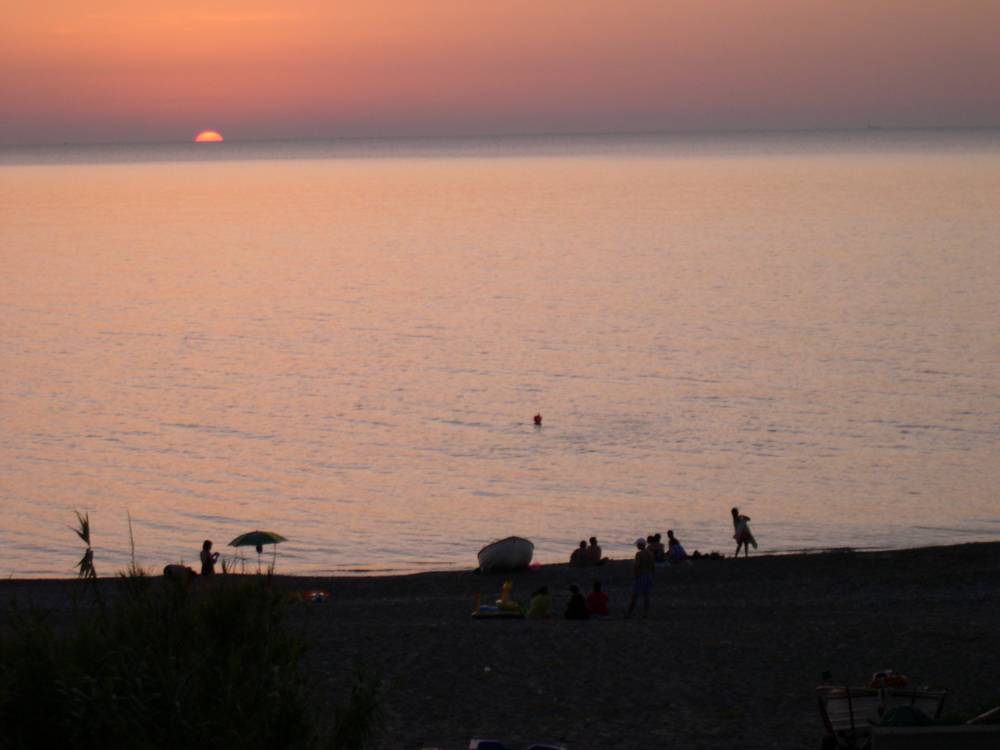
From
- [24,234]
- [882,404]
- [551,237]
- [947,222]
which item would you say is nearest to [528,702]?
[882,404]

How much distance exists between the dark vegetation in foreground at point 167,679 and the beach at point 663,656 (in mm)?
2265

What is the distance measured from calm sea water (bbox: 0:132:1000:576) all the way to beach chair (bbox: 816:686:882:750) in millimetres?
16133

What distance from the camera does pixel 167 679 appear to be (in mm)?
8984

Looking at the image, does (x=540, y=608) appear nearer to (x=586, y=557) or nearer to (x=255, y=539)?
(x=586, y=557)

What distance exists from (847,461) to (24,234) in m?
110

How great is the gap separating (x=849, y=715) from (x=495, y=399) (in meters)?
35.6

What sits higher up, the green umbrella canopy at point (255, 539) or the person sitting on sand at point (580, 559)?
the green umbrella canopy at point (255, 539)

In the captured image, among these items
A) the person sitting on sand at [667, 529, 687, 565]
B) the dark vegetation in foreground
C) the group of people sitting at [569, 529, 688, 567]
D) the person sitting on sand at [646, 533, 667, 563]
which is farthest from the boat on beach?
the dark vegetation in foreground

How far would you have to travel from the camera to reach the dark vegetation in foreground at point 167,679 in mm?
8875

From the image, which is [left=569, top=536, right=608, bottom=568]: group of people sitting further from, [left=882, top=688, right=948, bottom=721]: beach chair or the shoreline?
[left=882, top=688, right=948, bottom=721]: beach chair

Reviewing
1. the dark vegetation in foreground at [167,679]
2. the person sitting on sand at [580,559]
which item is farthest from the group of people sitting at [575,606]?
the dark vegetation in foreground at [167,679]

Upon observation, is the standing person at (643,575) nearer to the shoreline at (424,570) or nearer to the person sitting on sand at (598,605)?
the person sitting on sand at (598,605)

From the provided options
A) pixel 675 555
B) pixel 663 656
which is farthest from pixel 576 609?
pixel 675 555

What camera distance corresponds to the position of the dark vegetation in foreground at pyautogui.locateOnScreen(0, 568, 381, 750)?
8875 millimetres
